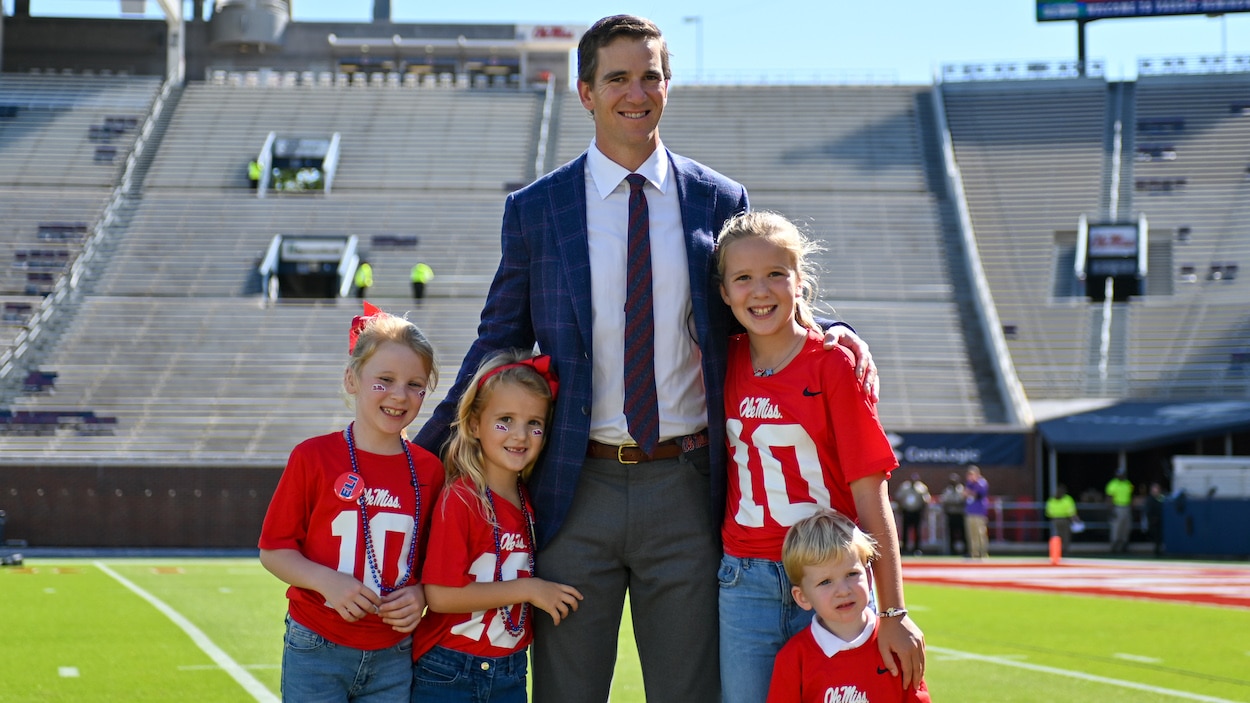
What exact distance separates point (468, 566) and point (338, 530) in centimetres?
34

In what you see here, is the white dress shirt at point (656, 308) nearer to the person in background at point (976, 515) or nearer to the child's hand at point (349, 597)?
the child's hand at point (349, 597)

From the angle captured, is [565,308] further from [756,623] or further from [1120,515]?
[1120,515]

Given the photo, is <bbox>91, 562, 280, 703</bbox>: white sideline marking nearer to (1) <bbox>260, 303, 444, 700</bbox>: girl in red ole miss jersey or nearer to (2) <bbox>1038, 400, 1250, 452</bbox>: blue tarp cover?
(1) <bbox>260, 303, 444, 700</bbox>: girl in red ole miss jersey

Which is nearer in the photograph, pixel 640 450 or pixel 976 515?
pixel 640 450

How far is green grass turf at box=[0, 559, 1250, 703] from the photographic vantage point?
20.9 ft

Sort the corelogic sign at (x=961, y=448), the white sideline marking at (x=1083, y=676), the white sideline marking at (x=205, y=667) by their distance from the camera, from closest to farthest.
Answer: the white sideline marking at (x=1083, y=676)
the white sideline marking at (x=205, y=667)
the corelogic sign at (x=961, y=448)

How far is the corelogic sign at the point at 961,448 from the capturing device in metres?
20.2

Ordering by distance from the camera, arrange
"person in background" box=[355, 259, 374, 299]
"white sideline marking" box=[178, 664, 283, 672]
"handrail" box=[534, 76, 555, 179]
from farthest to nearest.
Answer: "handrail" box=[534, 76, 555, 179], "person in background" box=[355, 259, 374, 299], "white sideline marking" box=[178, 664, 283, 672]

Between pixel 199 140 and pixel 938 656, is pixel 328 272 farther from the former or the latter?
pixel 938 656

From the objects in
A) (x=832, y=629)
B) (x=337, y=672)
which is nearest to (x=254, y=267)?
(x=337, y=672)

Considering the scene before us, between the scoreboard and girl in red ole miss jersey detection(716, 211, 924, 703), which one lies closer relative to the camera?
girl in red ole miss jersey detection(716, 211, 924, 703)

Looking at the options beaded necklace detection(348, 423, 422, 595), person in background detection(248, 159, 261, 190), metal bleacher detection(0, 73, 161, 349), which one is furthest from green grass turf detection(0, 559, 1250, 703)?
person in background detection(248, 159, 261, 190)

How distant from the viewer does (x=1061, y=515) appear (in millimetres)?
18891

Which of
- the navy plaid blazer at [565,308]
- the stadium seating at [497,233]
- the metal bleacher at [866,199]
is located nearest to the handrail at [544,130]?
the stadium seating at [497,233]
